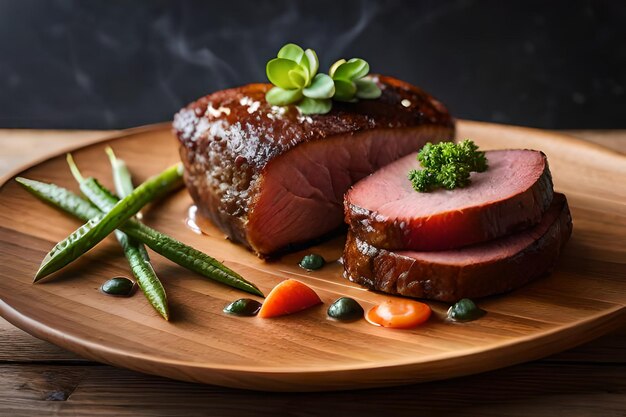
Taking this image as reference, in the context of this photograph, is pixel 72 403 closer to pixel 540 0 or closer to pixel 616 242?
Result: pixel 616 242

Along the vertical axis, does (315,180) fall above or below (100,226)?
above

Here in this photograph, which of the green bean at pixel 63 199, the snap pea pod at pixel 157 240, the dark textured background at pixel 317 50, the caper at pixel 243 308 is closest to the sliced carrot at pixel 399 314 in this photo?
the caper at pixel 243 308

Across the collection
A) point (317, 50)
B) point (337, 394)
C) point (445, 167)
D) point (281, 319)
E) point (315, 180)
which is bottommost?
point (337, 394)

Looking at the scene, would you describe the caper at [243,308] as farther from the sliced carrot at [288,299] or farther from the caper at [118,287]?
the caper at [118,287]

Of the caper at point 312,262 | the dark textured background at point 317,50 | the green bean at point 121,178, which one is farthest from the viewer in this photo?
the dark textured background at point 317,50

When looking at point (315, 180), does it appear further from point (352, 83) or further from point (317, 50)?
point (317, 50)

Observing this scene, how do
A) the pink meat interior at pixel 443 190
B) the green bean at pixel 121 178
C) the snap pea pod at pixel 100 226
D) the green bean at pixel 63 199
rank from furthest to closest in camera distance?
the green bean at pixel 121 178, the green bean at pixel 63 199, the snap pea pod at pixel 100 226, the pink meat interior at pixel 443 190

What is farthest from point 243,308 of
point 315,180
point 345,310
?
point 315,180
